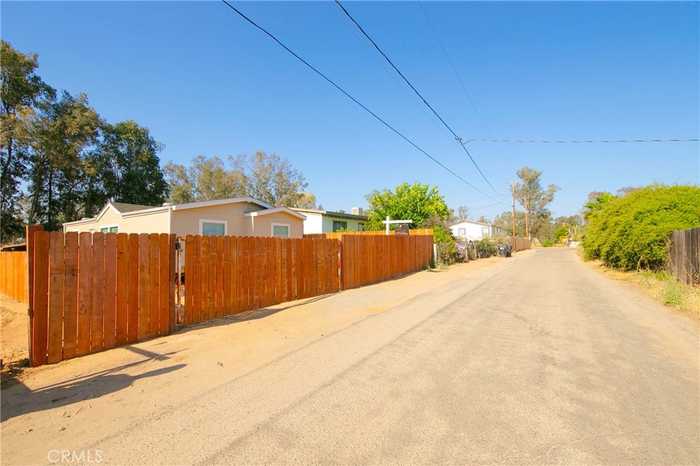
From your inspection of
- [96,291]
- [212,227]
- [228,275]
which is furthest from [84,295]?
[212,227]

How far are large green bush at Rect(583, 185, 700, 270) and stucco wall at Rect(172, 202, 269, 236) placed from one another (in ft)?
52.6

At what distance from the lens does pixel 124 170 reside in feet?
110

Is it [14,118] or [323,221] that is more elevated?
[14,118]

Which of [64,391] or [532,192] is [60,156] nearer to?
[64,391]

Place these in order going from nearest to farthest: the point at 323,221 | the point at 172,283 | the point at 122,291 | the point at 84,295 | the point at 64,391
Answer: the point at 64,391 < the point at 84,295 < the point at 122,291 < the point at 172,283 < the point at 323,221

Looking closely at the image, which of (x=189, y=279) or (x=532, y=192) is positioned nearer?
(x=189, y=279)

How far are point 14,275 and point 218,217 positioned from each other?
271 inches

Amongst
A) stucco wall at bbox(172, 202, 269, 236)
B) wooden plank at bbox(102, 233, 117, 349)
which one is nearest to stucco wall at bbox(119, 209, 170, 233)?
stucco wall at bbox(172, 202, 269, 236)

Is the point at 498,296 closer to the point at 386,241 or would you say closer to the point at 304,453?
the point at 386,241

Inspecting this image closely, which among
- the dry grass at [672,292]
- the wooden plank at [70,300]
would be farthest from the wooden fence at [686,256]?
the wooden plank at [70,300]

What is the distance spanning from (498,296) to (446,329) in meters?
4.70

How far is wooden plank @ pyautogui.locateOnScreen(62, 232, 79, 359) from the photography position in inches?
201

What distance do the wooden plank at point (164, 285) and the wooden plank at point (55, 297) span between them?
4.86ft

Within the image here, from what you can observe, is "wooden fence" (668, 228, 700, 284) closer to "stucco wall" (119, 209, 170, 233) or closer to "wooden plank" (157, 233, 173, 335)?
"wooden plank" (157, 233, 173, 335)
